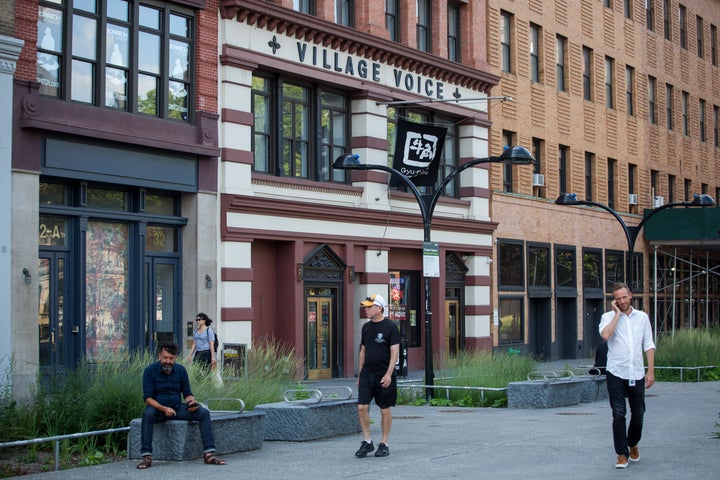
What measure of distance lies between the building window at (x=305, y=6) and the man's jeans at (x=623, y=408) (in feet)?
63.5

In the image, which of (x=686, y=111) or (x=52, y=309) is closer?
(x=52, y=309)

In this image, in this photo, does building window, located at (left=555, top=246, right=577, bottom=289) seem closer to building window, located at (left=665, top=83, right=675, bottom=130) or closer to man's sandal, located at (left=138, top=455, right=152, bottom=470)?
building window, located at (left=665, top=83, right=675, bottom=130)

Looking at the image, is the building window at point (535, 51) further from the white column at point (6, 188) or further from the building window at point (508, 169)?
the white column at point (6, 188)

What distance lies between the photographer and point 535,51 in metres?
41.6

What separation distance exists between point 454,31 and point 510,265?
26.1 ft

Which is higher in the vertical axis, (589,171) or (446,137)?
(446,137)

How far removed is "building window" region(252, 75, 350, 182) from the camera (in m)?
29.4

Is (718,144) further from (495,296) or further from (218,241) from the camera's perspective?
(218,241)

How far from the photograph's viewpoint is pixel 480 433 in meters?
16.8

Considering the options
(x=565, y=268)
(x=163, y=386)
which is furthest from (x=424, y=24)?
(x=163, y=386)

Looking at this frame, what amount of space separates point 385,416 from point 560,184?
1167 inches

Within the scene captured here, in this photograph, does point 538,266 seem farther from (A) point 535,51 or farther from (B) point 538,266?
(A) point 535,51

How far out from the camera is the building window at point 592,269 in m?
44.1

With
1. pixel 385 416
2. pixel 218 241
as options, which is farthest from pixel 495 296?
pixel 385 416
